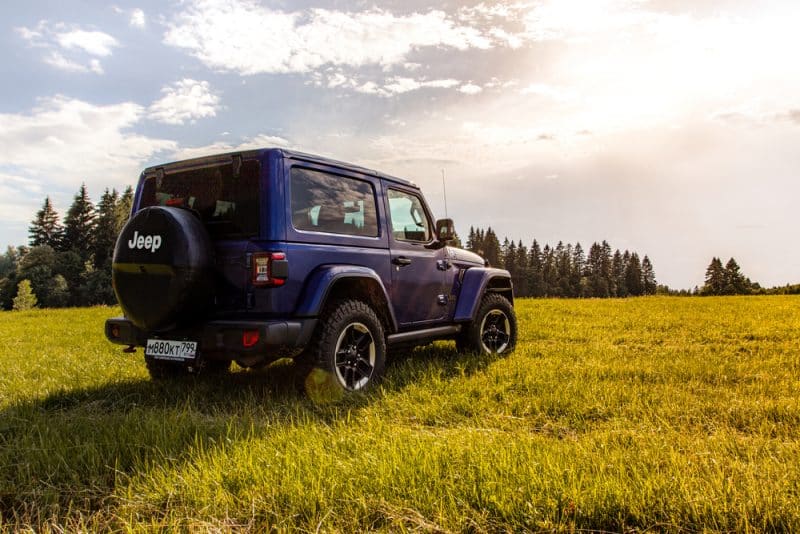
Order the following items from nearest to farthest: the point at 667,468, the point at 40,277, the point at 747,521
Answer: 1. the point at 747,521
2. the point at 667,468
3. the point at 40,277

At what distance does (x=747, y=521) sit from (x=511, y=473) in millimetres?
940

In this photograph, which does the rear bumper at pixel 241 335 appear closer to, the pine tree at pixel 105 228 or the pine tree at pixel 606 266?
the pine tree at pixel 105 228

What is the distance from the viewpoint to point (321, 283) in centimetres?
421

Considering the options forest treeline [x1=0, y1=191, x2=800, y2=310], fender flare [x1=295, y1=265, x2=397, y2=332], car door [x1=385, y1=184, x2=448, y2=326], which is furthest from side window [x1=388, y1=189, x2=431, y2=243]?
forest treeline [x1=0, y1=191, x2=800, y2=310]

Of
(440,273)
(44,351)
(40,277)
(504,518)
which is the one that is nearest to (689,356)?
(440,273)

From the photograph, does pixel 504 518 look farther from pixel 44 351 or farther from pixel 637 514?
pixel 44 351

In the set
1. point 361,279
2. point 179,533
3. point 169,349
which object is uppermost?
point 361,279

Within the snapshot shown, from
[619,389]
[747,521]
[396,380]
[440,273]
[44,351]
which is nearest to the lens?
[747,521]

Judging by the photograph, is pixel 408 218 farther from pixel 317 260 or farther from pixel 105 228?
pixel 105 228

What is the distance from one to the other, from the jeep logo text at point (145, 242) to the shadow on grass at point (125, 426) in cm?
122

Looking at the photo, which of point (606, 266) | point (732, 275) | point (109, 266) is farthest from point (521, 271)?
point (109, 266)

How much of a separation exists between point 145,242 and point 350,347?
1805 mm

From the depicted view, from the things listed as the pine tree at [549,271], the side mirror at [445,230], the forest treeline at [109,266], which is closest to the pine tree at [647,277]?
the forest treeline at [109,266]

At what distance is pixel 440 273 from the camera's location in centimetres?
589
